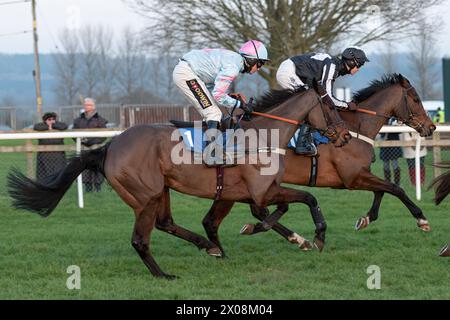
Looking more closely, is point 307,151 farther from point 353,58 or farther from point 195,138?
point 195,138

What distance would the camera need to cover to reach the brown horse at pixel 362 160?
23.9 feet

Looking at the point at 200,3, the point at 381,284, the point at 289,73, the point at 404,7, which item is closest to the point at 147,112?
the point at 200,3

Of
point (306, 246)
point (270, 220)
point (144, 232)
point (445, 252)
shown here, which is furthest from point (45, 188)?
point (445, 252)

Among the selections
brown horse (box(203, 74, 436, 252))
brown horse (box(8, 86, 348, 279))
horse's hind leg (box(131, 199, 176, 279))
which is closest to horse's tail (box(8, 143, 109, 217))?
brown horse (box(8, 86, 348, 279))

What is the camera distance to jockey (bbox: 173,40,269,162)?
20.5 ft

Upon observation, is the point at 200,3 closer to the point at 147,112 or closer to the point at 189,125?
the point at 147,112

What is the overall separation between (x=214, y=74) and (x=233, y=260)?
5.21 ft

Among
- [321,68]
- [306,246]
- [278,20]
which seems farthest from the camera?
[278,20]

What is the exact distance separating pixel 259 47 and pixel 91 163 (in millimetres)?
1683

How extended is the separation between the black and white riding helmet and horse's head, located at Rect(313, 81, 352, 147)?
95cm

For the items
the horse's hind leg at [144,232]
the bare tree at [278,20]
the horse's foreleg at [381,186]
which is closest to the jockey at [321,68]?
the horse's foreleg at [381,186]

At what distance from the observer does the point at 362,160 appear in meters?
7.41

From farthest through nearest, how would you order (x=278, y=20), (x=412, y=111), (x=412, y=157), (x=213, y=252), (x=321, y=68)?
(x=278, y=20) < (x=412, y=157) < (x=412, y=111) < (x=321, y=68) < (x=213, y=252)
